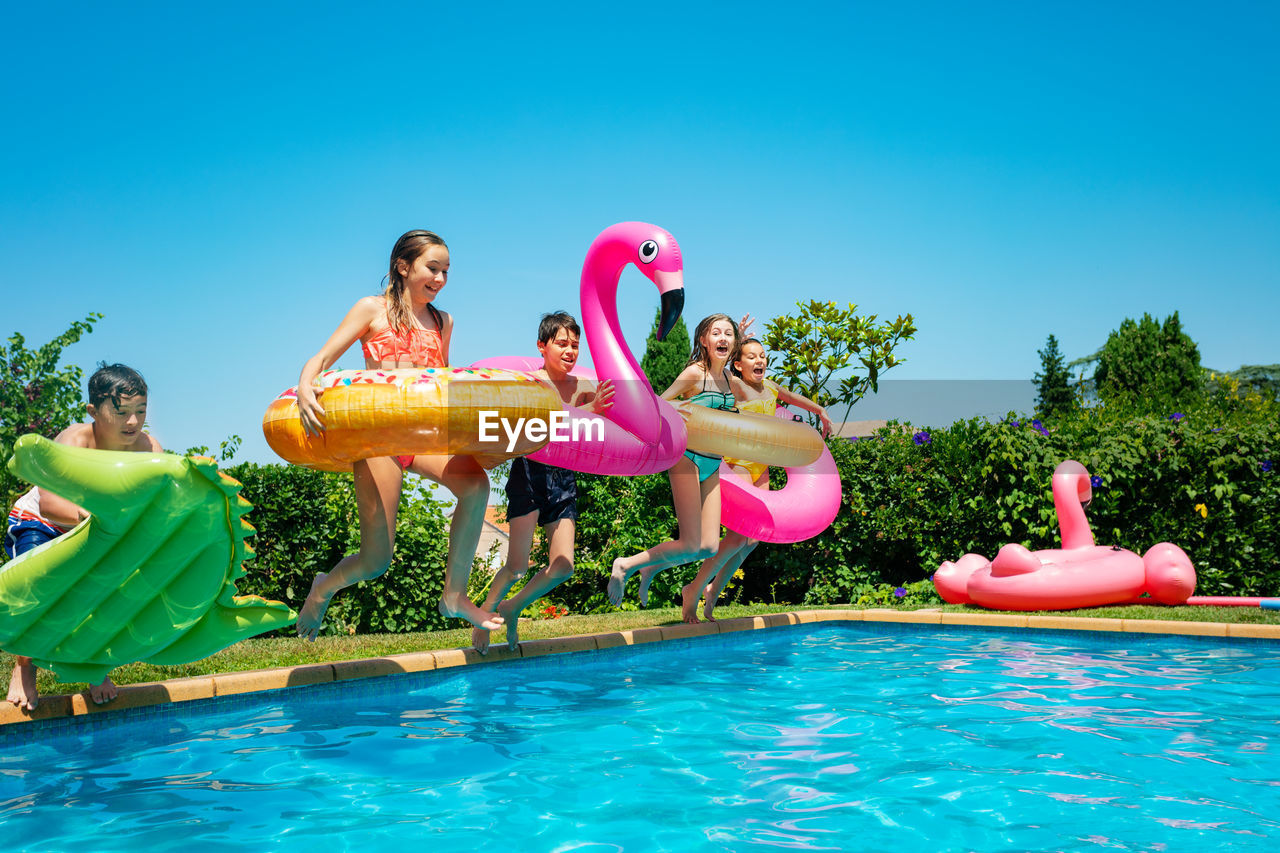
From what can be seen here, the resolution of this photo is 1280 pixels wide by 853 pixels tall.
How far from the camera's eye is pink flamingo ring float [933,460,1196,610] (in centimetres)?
873

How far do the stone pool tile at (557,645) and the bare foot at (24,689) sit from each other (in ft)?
9.43

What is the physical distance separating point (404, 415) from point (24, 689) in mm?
2108

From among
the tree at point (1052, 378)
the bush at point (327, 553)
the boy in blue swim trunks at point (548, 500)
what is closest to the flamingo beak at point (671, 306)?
the boy in blue swim trunks at point (548, 500)

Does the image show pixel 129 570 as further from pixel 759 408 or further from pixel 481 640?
pixel 759 408

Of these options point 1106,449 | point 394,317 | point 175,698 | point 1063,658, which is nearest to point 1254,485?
point 1106,449

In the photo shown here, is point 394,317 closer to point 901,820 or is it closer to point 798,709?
point 798,709

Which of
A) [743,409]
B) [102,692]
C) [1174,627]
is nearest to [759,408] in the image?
[743,409]

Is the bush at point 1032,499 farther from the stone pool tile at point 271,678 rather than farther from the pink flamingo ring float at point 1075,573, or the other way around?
the stone pool tile at point 271,678

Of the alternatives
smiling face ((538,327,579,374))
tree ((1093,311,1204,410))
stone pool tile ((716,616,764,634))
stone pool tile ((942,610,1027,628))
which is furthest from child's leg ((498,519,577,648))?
tree ((1093,311,1204,410))

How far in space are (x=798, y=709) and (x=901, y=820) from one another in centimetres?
195

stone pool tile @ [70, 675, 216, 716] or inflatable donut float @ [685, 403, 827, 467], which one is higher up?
Result: inflatable donut float @ [685, 403, 827, 467]

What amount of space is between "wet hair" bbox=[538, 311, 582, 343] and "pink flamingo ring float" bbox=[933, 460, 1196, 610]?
4910mm

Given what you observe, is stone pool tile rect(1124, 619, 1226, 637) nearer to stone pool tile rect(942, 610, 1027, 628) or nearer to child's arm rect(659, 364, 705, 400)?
stone pool tile rect(942, 610, 1027, 628)

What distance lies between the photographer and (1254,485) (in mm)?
9383
